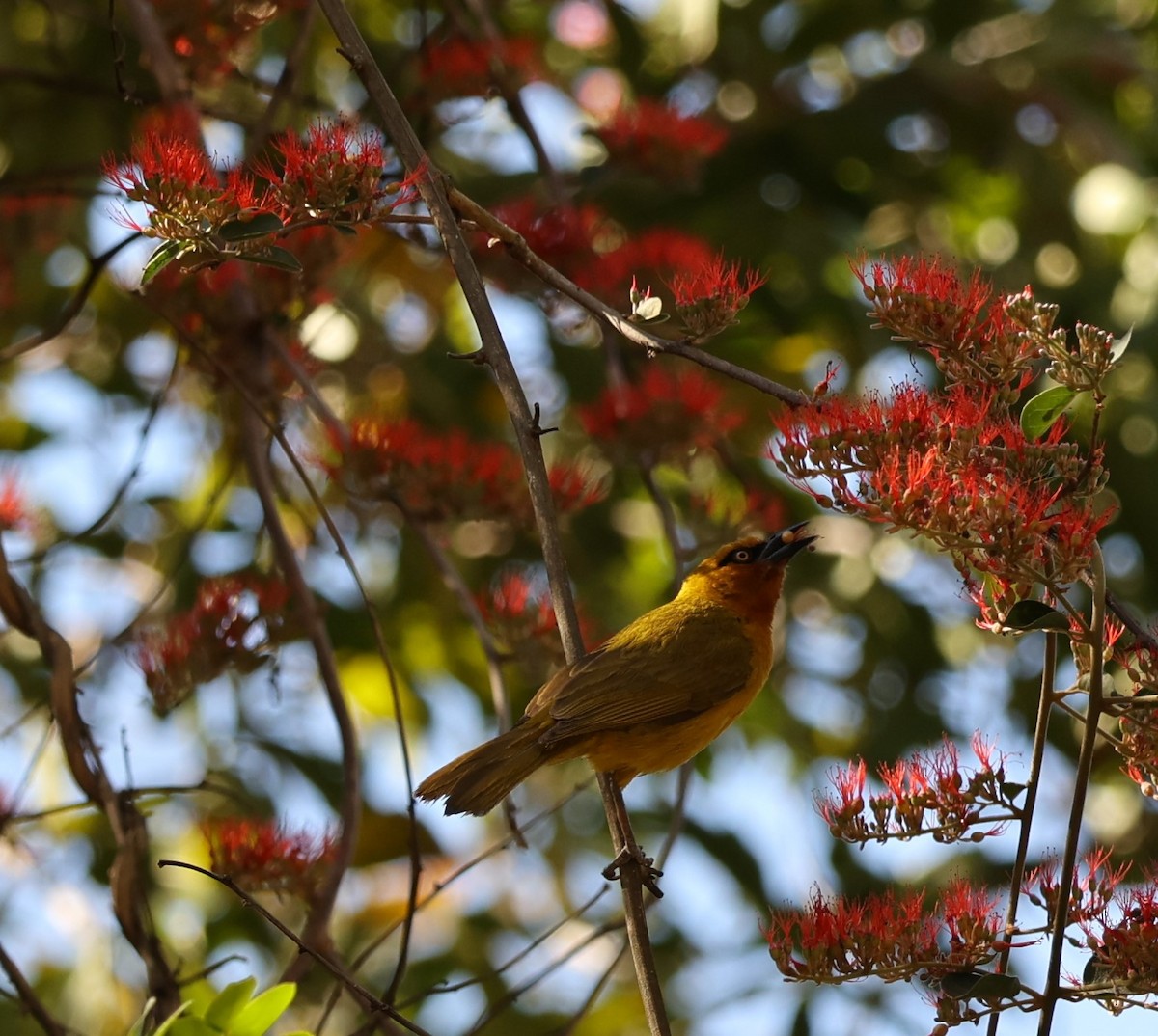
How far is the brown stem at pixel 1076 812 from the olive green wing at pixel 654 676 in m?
1.54

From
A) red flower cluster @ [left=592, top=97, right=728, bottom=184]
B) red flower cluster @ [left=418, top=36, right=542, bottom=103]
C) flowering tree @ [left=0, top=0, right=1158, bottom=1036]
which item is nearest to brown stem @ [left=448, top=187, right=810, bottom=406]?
flowering tree @ [left=0, top=0, right=1158, bottom=1036]

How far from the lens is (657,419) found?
4.10m

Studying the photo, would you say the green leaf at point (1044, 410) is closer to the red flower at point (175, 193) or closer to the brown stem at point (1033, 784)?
the brown stem at point (1033, 784)

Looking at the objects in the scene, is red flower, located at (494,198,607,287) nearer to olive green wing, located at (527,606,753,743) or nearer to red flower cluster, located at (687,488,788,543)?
red flower cluster, located at (687,488,788,543)

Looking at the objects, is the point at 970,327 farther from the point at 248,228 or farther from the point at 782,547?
the point at 782,547

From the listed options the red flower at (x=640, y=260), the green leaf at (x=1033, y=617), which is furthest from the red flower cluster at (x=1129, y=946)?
the red flower at (x=640, y=260)

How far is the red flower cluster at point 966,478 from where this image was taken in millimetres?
2031

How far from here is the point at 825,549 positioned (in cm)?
559

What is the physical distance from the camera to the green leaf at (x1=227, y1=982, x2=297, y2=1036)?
203cm

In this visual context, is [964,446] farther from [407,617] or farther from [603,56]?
[603,56]

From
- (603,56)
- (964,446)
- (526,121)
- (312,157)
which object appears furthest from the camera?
(603,56)

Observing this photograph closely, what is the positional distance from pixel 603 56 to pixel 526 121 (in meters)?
1.86

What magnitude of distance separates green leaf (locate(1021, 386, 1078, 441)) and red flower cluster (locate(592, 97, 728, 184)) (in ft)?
9.23

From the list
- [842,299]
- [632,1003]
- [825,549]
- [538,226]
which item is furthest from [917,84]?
[632,1003]
